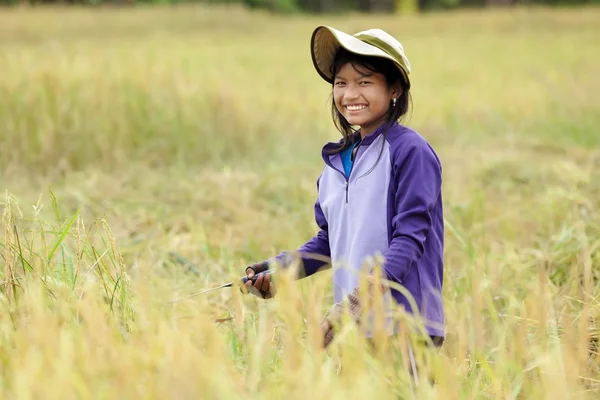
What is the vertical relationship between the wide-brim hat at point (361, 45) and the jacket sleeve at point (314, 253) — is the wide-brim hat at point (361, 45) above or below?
above

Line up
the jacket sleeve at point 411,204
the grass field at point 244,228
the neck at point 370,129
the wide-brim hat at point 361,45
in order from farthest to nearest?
the neck at point 370,129 → the wide-brim hat at point 361,45 → the jacket sleeve at point 411,204 → the grass field at point 244,228

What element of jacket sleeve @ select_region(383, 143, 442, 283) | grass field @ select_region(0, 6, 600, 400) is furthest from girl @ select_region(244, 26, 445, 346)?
grass field @ select_region(0, 6, 600, 400)

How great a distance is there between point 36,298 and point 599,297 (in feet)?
5.79

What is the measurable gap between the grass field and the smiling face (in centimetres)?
43

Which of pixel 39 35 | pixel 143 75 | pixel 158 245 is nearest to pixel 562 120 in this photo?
pixel 143 75

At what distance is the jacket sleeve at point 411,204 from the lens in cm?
198

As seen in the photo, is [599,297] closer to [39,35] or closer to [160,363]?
[160,363]

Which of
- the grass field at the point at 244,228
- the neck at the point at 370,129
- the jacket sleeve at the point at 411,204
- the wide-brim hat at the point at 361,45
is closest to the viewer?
the grass field at the point at 244,228

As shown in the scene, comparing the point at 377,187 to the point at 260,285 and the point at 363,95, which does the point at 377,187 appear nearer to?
the point at 363,95

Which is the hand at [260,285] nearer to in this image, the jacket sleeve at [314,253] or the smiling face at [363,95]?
the jacket sleeve at [314,253]

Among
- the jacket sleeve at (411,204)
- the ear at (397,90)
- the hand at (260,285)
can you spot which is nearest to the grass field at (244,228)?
the hand at (260,285)

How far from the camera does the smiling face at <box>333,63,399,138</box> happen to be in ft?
7.18

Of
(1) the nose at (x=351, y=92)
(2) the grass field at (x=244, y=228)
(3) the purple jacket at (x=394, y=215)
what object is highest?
(1) the nose at (x=351, y=92)

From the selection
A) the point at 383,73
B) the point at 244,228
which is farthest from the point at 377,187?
the point at 244,228
